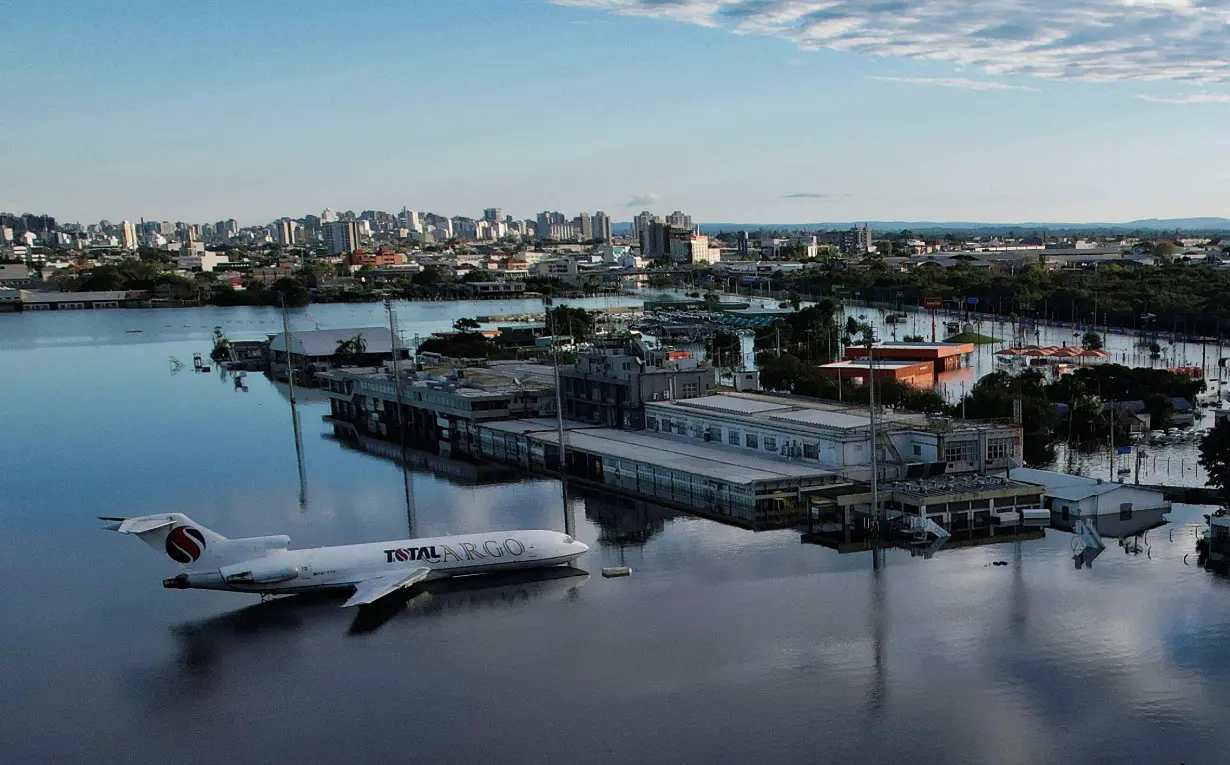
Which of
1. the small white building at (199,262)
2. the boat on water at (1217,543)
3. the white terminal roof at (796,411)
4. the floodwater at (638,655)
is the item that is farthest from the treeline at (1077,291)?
the small white building at (199,262)

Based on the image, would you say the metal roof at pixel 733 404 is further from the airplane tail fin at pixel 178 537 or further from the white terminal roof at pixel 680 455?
the airplane tail fin at pixel 178 537

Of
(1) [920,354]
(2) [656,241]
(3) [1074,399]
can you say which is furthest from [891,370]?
(2) [656,241]

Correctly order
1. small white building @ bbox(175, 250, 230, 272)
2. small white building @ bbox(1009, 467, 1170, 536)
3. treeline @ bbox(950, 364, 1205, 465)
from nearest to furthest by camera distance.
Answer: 1. small white building @ bbox(1009, 467, 1170, 536)
2. treeline @ bbox(950, 364, 1205, 465)
3. small white building @ bbox(175, 250, 230, 272)

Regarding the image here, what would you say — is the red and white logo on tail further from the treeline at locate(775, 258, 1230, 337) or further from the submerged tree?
the treeline at locate(775, 258, 1230, 337)

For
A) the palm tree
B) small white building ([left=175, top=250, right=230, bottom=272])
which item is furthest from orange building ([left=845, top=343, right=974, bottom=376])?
small white building ([left=175, top=250, right=230, bottom=272])

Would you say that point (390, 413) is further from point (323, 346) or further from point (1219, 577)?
point (1219, 577)

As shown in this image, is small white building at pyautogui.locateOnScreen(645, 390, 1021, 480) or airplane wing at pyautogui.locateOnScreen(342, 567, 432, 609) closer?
airplane wing at pyautogui.locateOnScreen(342, 567, 432, 609)
